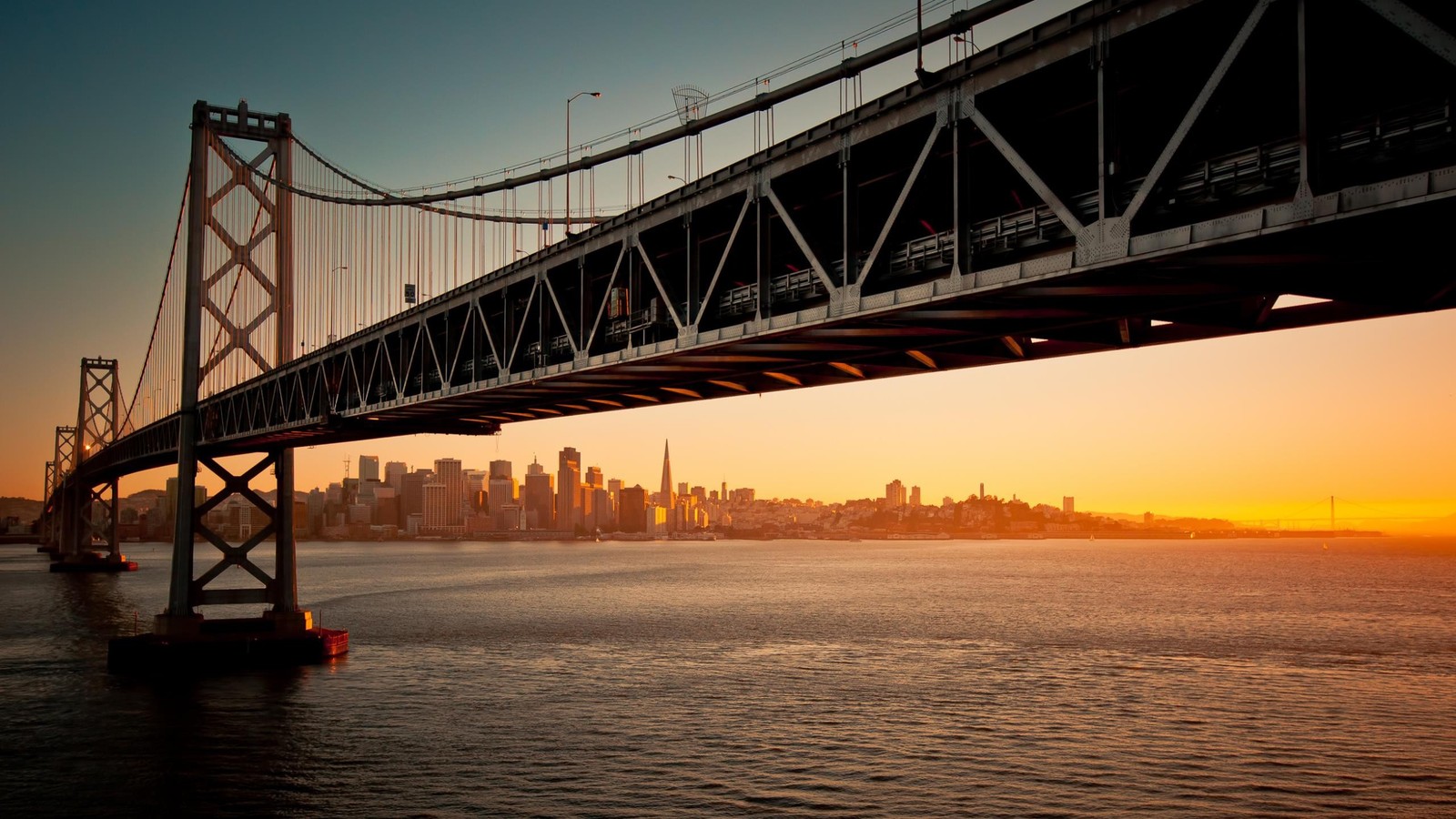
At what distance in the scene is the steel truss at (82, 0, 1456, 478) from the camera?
41.5 feet

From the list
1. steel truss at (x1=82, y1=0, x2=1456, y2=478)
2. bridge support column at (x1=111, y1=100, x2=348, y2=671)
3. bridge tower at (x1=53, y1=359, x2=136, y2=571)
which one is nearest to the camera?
steel truss at (x1=82, y1=0, x2=1456, y2=478)

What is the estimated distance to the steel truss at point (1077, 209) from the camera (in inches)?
499

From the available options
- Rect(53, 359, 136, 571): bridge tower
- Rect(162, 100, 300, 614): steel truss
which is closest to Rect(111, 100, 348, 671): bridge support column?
Rect(162, 100, 300, 614): steel truss

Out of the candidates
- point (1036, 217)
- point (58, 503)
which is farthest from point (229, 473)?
point (58, 503)

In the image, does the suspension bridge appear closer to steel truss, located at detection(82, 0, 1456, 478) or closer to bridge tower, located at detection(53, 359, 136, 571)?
steel truss, located at detection(82, 0, 1456, 478)

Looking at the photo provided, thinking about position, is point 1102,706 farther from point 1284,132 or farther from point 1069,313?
point 1284,132

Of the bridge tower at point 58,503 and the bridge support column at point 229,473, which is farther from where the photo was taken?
the bridge tower at point 58,503

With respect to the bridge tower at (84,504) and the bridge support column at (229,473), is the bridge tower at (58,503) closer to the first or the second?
the bridge tower at (84,504)

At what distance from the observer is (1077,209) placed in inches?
636

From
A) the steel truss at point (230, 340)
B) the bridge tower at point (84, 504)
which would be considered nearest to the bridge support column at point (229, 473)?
the steel truss at point (230, 340)

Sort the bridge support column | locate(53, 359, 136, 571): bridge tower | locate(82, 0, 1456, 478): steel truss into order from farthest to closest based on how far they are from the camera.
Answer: locate(53, 359, 136, 571): bridge tower, the bridge support column, locate(82, 0, 1456, 478): steel truss

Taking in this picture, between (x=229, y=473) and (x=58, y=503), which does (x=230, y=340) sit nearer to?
(x=229, y=473)

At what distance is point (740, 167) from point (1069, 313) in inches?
266

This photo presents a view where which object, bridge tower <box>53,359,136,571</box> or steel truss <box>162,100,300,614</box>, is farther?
bridge tower <box>53,359,136,571</box>
